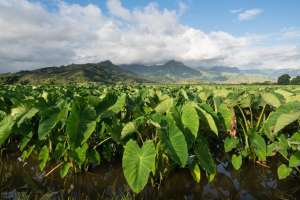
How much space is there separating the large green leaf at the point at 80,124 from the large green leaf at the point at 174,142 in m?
0.85

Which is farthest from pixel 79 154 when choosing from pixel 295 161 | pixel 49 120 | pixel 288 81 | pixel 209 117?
pixel 288 81

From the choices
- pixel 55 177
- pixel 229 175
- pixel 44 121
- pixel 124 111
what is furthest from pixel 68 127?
pixel 229 175

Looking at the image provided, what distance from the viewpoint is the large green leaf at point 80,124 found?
11.0ft

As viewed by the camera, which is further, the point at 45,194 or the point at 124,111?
the point at 124,111

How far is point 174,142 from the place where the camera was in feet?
10.1

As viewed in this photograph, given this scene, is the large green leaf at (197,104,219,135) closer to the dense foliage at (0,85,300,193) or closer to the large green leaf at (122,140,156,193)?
the dense foliage at (0,85,300,193)

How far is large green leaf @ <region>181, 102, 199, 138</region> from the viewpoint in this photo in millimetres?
3408

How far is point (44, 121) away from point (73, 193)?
0.93 m

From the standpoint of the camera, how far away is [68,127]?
3303mm

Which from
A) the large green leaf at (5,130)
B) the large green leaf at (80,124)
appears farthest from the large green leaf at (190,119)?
the large green leaf at (5,130)

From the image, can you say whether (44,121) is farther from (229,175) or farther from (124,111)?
(229,175)

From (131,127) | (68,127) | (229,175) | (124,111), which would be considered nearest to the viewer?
(68,127)

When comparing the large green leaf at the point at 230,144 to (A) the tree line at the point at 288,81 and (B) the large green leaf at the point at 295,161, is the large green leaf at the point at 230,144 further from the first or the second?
(A) the tree line at the point at 288,81

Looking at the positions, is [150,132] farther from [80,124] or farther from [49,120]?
[49,120]
